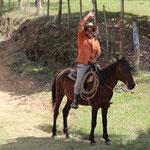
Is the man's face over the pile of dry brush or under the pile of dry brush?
over

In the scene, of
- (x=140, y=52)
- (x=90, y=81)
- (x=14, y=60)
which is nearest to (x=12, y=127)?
(x=90, y=81)

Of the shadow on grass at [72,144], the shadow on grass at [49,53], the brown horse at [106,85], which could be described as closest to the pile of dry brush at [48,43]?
the shadow on grass at [49,53]

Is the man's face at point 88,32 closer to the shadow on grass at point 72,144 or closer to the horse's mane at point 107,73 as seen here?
the horse's mane at point 107,73

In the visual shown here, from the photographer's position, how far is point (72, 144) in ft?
24.7

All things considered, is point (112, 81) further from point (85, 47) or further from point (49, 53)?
point (49, 53)

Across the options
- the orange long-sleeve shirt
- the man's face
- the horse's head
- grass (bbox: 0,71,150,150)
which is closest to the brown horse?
the horse's head

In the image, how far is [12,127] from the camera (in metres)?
9.75

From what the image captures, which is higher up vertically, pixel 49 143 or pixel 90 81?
pixel 90 81

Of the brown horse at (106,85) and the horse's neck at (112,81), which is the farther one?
the horse's neck at (112,81)

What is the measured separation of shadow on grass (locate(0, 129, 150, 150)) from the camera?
7199 millimetres

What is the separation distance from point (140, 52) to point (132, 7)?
1243 cm

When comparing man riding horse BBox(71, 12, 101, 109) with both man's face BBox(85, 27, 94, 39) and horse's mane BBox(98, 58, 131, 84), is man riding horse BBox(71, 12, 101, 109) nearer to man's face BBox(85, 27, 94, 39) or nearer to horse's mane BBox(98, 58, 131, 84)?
man's face BBox(85, 27, 94, 39)

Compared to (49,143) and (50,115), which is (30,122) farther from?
(49,143)

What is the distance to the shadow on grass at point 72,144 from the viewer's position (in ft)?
23.6
